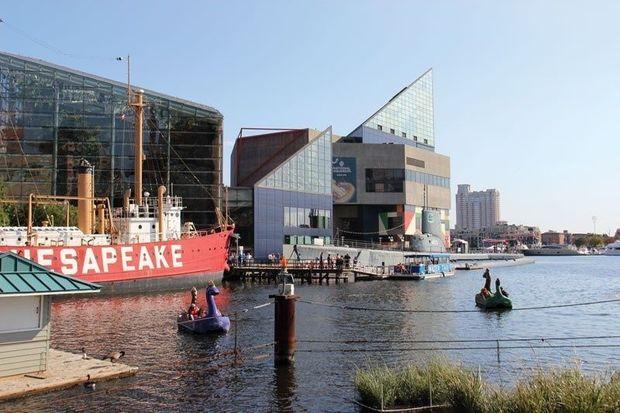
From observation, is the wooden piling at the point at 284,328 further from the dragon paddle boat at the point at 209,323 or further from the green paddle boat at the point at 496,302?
the green paddle boat at the point at 496,302

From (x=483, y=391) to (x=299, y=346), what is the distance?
44.2 ft

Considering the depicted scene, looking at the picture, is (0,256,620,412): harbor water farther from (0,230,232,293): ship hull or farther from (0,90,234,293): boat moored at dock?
(0,90,234,293): boat moored at dock

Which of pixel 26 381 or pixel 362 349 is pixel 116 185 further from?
pixel 26 381

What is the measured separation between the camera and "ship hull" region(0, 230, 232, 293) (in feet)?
149

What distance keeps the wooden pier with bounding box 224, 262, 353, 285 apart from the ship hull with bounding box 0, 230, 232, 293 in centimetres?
897

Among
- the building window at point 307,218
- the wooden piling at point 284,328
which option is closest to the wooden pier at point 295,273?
the building window at point 307,218

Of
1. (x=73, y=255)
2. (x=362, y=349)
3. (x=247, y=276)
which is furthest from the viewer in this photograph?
(x=247, y=276)

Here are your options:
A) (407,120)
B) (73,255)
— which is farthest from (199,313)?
(407,120)

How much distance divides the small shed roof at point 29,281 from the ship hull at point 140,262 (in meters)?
26.4

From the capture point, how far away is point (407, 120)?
463 feet

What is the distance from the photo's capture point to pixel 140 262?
51.7m

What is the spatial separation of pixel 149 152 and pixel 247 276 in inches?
839

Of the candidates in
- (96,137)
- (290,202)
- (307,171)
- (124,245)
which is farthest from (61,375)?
(307,171)

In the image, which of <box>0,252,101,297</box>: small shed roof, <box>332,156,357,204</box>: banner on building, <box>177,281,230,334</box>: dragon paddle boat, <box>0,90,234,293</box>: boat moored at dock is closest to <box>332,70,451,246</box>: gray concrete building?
<box>332,156,357,204</box>: banner on building
